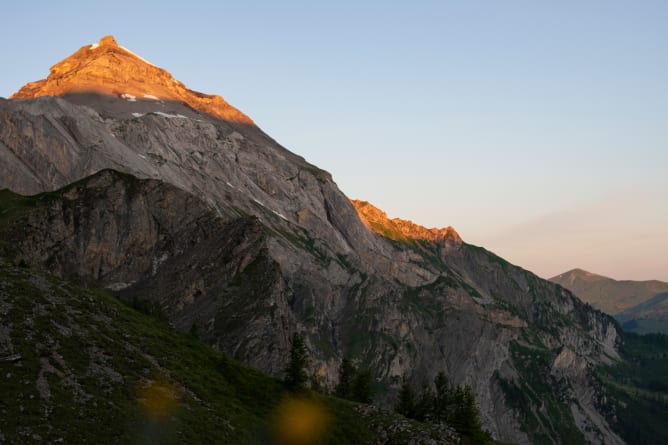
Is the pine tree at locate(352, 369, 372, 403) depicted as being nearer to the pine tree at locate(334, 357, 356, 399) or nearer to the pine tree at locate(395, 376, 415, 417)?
the pine tree at locate(395, 376, 415, 417)

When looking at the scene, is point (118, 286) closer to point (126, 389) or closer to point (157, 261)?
point (157, 261)

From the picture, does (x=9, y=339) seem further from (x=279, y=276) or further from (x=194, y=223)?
(x=194, y=223)

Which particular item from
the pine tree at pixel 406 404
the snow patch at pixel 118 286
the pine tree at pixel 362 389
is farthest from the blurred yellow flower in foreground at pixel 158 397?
the snow patch at pixel 118 286

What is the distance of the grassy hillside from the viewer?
2234 inches

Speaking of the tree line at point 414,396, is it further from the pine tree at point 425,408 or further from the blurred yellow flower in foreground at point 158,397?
the blurred yellow flower in foreground at point 158,397

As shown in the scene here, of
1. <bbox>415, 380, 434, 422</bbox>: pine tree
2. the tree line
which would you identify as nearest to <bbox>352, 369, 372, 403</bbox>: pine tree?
the tree line

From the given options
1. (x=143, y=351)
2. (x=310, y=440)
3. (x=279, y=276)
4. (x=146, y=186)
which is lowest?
(x=310, y=440)

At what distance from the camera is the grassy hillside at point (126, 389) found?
56.8 meters

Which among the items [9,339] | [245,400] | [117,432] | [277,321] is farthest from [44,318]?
[277,321]

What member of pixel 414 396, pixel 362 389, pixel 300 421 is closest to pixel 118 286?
pixel 362 389

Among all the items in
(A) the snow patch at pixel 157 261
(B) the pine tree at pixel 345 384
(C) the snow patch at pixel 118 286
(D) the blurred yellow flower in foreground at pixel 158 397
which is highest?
(A) the snow patch at pixel 157 261

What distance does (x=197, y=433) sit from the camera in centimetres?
6512

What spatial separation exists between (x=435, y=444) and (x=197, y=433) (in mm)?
29736

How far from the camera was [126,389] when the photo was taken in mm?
65688
